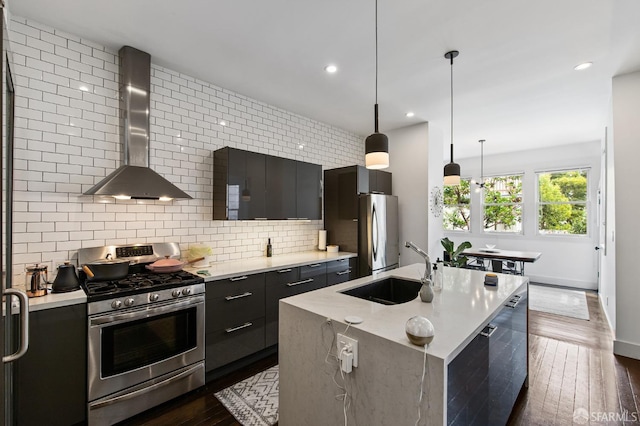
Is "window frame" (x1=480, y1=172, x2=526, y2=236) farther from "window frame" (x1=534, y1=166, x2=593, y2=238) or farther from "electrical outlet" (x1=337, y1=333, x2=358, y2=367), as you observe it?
"electrical outlet" (x1=337, y1=333, x2=358, y2=367)

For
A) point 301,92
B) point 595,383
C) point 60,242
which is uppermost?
point 301,92

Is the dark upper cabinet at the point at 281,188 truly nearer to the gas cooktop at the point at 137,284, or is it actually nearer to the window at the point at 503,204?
Result: the gas cooktop at the point at 137,284

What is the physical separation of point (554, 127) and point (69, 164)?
21.1ft

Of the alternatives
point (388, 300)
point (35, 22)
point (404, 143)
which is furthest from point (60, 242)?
point (404, 143)

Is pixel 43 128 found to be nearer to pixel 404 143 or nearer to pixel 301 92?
pixel 301 92

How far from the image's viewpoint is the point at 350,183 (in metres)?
4.25

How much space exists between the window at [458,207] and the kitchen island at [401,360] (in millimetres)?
5824

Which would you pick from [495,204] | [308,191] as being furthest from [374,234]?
[495,204]

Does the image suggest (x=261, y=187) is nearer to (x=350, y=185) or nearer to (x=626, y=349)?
(x=350, y=185)

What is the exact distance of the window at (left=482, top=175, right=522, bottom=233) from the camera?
22.2ft

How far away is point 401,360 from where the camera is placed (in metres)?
1.24

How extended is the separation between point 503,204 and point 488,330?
6337 mm

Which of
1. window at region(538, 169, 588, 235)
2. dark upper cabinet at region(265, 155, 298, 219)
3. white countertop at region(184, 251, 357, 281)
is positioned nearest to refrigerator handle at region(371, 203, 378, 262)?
white countertop at region(184, 251, 357, 281)

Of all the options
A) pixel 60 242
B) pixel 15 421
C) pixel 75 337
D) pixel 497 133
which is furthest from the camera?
pixel 497 133
